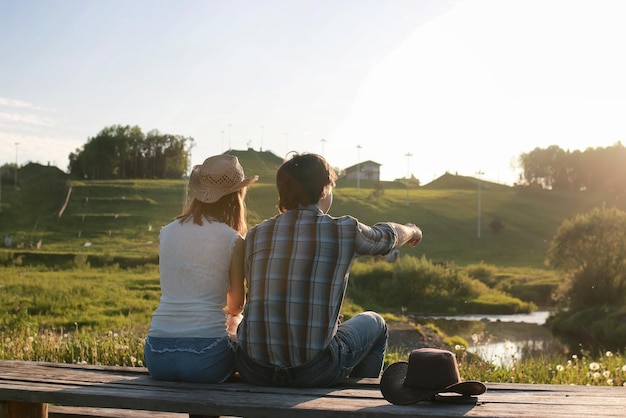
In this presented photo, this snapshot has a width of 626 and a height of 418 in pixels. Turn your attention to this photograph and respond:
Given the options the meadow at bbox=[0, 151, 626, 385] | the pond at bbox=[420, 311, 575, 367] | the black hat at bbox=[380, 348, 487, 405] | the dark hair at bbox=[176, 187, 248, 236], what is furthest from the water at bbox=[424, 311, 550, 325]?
the black hat at bbox=[380, 348, 487, 405]

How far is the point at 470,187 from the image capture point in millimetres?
107562

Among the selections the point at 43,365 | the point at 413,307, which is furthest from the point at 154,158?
the point at 43,365

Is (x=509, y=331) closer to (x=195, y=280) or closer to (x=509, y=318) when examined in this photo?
(x=509, y=318)

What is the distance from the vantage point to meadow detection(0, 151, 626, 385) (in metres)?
9.13

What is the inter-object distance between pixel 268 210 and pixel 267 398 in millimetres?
44495

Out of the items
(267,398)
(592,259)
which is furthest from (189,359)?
(592,259)

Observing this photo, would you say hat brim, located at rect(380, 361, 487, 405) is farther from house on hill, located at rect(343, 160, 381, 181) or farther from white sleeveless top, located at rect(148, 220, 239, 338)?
house on hill, located at rect(343, 160, 381, 181)

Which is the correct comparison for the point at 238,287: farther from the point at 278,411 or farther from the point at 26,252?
the point at 26,252

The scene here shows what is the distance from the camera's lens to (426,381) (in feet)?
11.2

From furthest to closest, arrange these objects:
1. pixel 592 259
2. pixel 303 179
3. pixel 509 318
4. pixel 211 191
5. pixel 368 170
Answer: pixel 368 170, pixel 509 318, pixel 592 259, pixel 211 191, pixel 303 179

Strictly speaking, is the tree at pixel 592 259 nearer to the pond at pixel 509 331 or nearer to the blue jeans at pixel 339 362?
the pond at pixel 509 331

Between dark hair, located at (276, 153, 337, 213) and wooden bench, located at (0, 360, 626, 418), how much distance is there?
950 mm

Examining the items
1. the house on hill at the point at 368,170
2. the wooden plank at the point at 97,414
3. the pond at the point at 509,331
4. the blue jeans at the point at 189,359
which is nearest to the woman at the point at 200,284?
the blue jeans at the point at 189,359

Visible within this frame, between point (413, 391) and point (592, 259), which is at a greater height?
point (413, 391)
